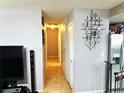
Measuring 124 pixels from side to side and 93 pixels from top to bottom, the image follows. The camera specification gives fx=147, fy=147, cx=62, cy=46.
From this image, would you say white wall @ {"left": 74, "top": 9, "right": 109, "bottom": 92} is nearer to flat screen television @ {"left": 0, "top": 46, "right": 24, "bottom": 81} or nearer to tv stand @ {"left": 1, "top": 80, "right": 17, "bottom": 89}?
flat screen television @ {"left": 0, "top": 46, "right": 24, "bottom": 81}

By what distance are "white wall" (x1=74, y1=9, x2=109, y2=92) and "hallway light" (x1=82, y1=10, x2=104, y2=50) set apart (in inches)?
3.5

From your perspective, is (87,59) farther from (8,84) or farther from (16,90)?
(8,84)

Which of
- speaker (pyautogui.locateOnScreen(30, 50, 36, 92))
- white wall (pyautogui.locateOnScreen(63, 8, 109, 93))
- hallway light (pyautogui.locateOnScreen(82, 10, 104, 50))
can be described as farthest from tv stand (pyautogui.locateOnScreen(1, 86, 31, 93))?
hallway light (pyautogui.locateOnScreen(82, 10, 104, 50))

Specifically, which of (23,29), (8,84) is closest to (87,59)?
(23,29)

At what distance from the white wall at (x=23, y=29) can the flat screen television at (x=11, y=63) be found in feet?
1.38

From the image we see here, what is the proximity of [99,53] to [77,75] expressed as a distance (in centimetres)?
86

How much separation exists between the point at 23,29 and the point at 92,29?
74.4 inches

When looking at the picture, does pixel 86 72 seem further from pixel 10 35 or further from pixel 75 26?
pixel 10 35

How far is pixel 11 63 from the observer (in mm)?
3637

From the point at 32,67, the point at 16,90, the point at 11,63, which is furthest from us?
the point at 32,67

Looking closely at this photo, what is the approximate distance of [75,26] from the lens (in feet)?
12.8

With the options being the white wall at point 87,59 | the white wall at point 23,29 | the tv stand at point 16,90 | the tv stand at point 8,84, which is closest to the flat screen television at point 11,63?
the tv stand at point 8,84

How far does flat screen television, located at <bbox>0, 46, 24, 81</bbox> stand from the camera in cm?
360

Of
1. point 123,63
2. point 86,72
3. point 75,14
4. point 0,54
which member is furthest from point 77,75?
point 0,54
